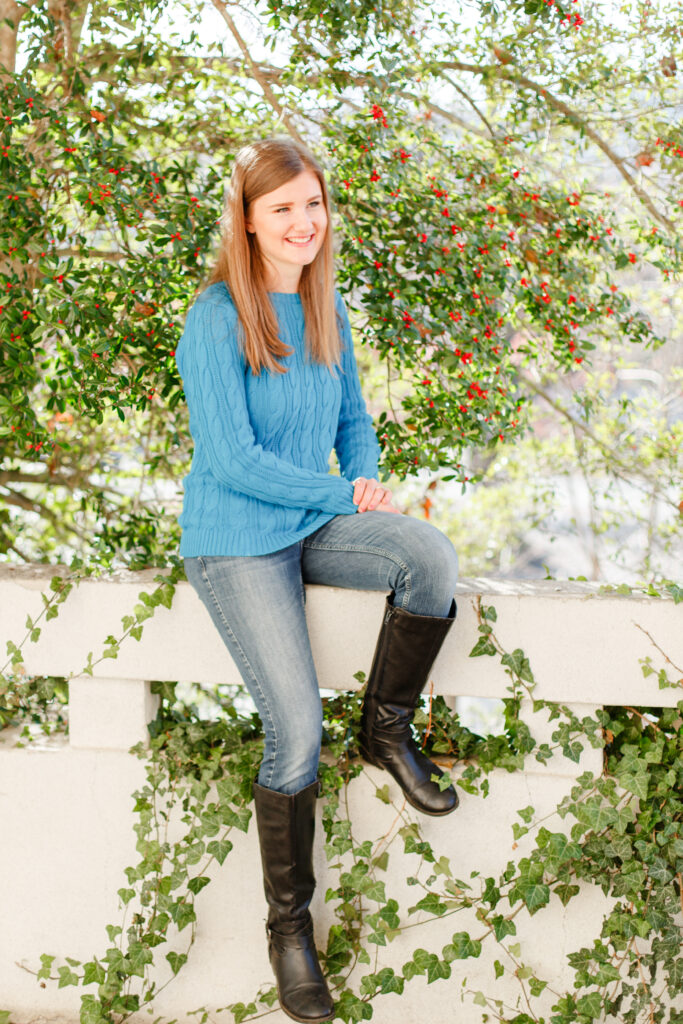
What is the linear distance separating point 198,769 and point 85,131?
156 cm

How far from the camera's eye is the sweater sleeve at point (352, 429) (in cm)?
216

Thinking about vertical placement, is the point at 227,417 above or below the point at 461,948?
above

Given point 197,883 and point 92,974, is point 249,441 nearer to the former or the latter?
point 197,883

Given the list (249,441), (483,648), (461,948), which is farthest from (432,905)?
(249,441)

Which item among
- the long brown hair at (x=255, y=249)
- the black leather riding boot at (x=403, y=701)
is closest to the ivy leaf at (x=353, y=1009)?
the black leather riding boot at (x=403, y=701)

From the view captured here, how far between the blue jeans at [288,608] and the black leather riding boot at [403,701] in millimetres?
38

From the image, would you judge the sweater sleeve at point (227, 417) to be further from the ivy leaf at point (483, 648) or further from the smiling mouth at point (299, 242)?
the ivy leaf at point (483, 648)

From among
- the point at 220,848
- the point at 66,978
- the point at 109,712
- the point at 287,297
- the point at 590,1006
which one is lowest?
the point at 590,1006

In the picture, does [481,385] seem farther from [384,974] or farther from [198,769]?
[384,974]

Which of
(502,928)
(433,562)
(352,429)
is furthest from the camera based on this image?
(352,429)

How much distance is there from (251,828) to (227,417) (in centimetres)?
93

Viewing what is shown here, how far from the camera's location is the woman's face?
1910 mm

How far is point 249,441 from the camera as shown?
1812 mm

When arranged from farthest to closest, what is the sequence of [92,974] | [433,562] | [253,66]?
[253,66], [92,974], [433,562]
